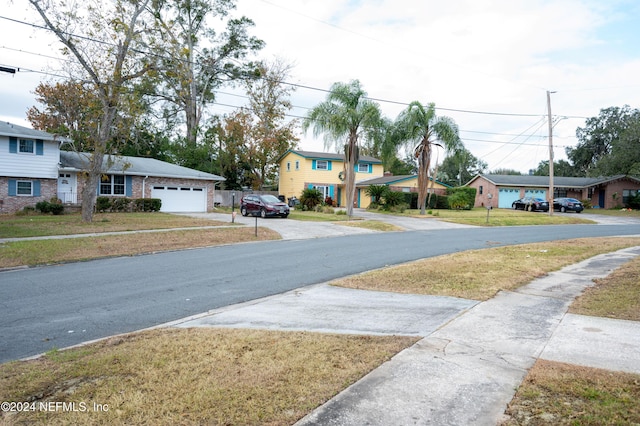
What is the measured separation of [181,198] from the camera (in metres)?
34.4

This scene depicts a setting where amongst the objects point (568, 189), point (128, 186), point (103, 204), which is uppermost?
point (568, 189)

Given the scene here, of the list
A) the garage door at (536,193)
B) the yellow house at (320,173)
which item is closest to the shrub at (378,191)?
the yellow house at (320,173)

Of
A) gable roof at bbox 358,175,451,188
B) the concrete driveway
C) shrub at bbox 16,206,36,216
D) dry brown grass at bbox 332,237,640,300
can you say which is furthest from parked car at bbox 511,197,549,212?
shrub at bbox 16,206,36,216

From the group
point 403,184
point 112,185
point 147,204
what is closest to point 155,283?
point 147,204

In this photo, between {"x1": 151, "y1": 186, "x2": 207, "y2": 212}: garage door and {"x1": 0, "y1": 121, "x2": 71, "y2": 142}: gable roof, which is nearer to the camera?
{"x1": 0, "y1": 121, "x2": 71, "y2": 142}: gable roof

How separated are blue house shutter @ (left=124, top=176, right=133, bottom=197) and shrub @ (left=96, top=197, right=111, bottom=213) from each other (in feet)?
6.65

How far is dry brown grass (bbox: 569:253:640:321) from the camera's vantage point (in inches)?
269

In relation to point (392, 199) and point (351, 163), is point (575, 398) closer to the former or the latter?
point (351, 163)

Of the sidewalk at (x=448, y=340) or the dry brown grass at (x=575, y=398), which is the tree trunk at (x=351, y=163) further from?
the dry brown grass at (x=575, y=398)

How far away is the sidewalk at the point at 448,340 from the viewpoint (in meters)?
3.83

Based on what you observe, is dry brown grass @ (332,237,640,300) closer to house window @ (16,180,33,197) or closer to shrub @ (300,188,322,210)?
shrub @ (300,188,322,210)

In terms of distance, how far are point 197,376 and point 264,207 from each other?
83.8 ft

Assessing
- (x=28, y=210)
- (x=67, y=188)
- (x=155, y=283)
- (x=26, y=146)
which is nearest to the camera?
(x=155, y=283)

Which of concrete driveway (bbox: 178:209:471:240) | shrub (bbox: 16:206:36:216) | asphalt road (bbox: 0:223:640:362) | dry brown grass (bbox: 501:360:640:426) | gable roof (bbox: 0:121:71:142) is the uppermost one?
gable roof (bbox: 0:121:71:142)
